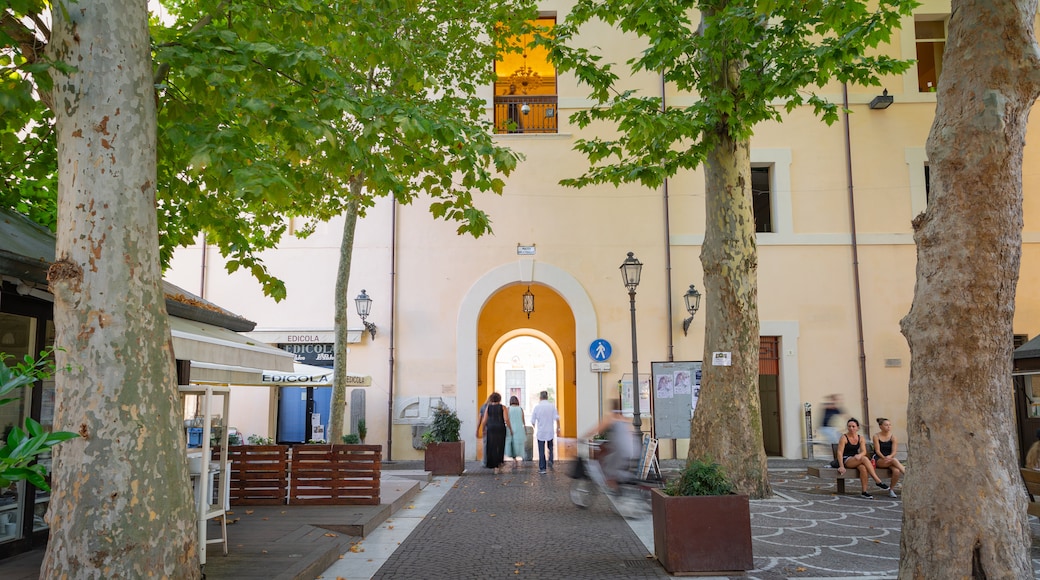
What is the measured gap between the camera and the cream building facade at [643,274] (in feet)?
54.2

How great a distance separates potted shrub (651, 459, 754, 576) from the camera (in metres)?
6.09

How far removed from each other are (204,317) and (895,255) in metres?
14.7

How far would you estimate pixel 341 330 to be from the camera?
41.2 ft

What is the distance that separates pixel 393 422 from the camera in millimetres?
16422

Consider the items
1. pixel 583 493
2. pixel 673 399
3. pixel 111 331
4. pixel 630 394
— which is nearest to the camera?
pixel 111 331

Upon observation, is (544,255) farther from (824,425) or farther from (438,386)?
(824,425)

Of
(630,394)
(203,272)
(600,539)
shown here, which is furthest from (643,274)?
(203,272)

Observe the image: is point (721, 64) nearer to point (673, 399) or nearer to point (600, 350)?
point (673, 399)

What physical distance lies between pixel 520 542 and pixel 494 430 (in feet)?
23.3

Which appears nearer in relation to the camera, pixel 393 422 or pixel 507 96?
pixel 393 422

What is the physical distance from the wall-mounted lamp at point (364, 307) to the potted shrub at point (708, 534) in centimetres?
1116

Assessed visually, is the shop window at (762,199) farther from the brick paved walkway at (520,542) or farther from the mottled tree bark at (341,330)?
the mottled tree bark at (341,330)

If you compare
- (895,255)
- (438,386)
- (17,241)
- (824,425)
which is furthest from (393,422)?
(895,255)

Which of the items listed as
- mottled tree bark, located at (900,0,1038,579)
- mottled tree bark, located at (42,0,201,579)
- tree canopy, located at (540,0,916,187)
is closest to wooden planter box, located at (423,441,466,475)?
tree canopy, located at (540,0,916,187)
